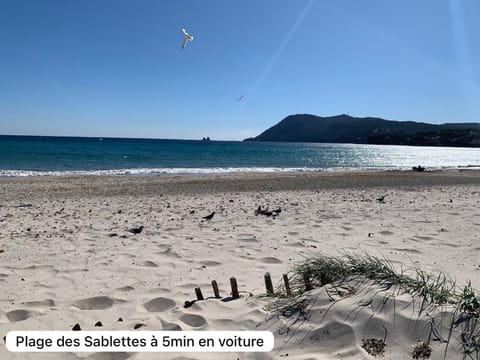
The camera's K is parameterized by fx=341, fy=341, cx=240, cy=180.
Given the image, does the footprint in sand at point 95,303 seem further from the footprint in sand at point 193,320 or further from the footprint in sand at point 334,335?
the footprint in sand at point 334,335

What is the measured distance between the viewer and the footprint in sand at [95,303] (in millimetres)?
3562

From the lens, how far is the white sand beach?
271 cm

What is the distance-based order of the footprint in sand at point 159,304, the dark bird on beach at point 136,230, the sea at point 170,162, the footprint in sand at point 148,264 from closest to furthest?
the footprint in sand at point 159,304
the footprint in sand at point 148,264
the dark bird on beach at point 136,230
the sea at point 170,162

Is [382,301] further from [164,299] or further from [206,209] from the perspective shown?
[206,209]

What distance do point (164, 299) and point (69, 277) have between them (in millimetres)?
1536

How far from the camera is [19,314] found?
3357 millimetres

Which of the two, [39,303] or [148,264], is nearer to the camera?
[39,303]

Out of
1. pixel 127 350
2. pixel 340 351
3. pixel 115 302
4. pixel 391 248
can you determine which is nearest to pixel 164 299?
pixel 115 302

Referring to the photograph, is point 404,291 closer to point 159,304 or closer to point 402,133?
point 159,304

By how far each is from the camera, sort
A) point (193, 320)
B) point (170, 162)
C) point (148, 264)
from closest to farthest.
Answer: point (193, 320)
point (148, 264)
point (170, 162)

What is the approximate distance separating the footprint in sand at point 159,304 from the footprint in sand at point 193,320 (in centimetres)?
36

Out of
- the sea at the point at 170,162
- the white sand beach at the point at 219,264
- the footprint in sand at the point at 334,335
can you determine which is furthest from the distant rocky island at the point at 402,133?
the footprint in sand at the point at 334,335

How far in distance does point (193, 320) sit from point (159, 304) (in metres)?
0.60

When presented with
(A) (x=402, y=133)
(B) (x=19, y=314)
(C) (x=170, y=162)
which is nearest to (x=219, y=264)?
(B) (x=19, y=314)
